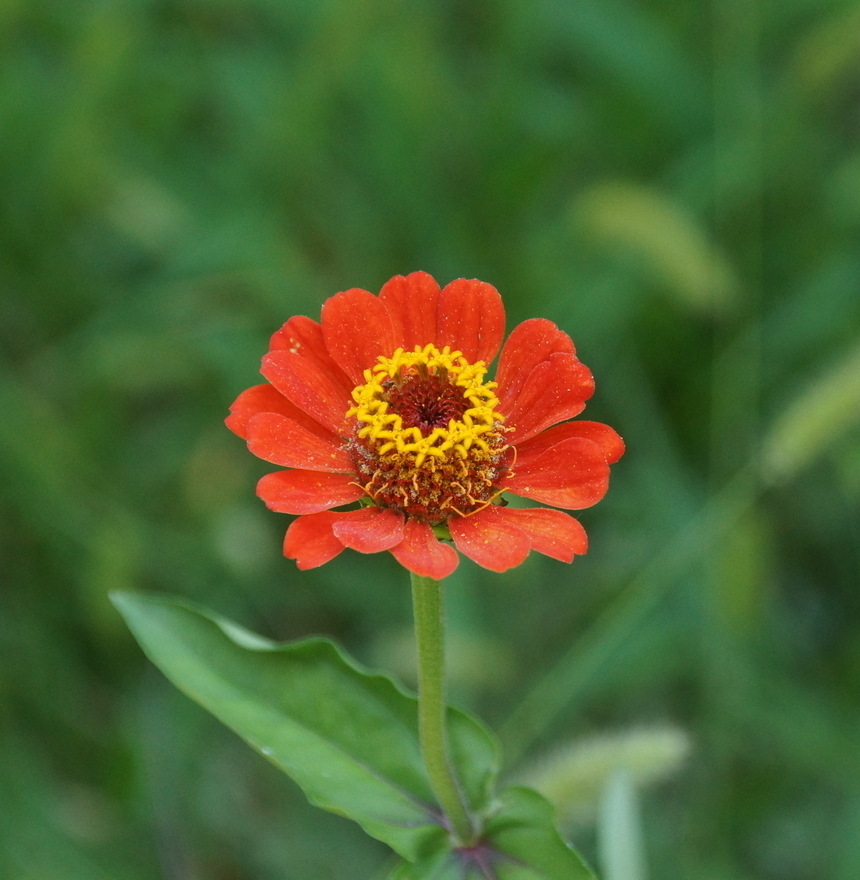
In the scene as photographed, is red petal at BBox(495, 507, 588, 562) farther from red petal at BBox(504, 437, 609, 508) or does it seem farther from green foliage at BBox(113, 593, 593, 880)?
green foliage at BBox(113, 593, 593, 880)

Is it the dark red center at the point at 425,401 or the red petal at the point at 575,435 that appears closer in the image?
the red petal at the point at 575,435

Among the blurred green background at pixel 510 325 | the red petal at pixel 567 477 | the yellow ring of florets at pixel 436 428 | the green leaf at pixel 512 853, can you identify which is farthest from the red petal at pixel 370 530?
the blurred green background at pixel 510 325

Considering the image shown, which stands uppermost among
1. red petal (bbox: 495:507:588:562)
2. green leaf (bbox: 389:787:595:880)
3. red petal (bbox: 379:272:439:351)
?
red petal (bbox: 379:272:439:351)

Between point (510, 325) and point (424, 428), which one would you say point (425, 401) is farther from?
point (510, 325)

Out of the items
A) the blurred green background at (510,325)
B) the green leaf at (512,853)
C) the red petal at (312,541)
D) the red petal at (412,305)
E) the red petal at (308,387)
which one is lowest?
the green leaf at (512,853)

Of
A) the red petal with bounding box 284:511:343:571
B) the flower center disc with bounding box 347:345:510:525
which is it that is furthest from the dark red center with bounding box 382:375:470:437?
the red petal with bounding box 284:511:343:571

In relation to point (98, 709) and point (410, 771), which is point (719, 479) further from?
point (98, 709)

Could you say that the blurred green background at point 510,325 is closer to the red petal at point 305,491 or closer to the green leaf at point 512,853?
the green leaf at point 512,853

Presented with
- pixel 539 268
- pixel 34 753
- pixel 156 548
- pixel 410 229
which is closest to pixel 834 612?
pixel 539 268
